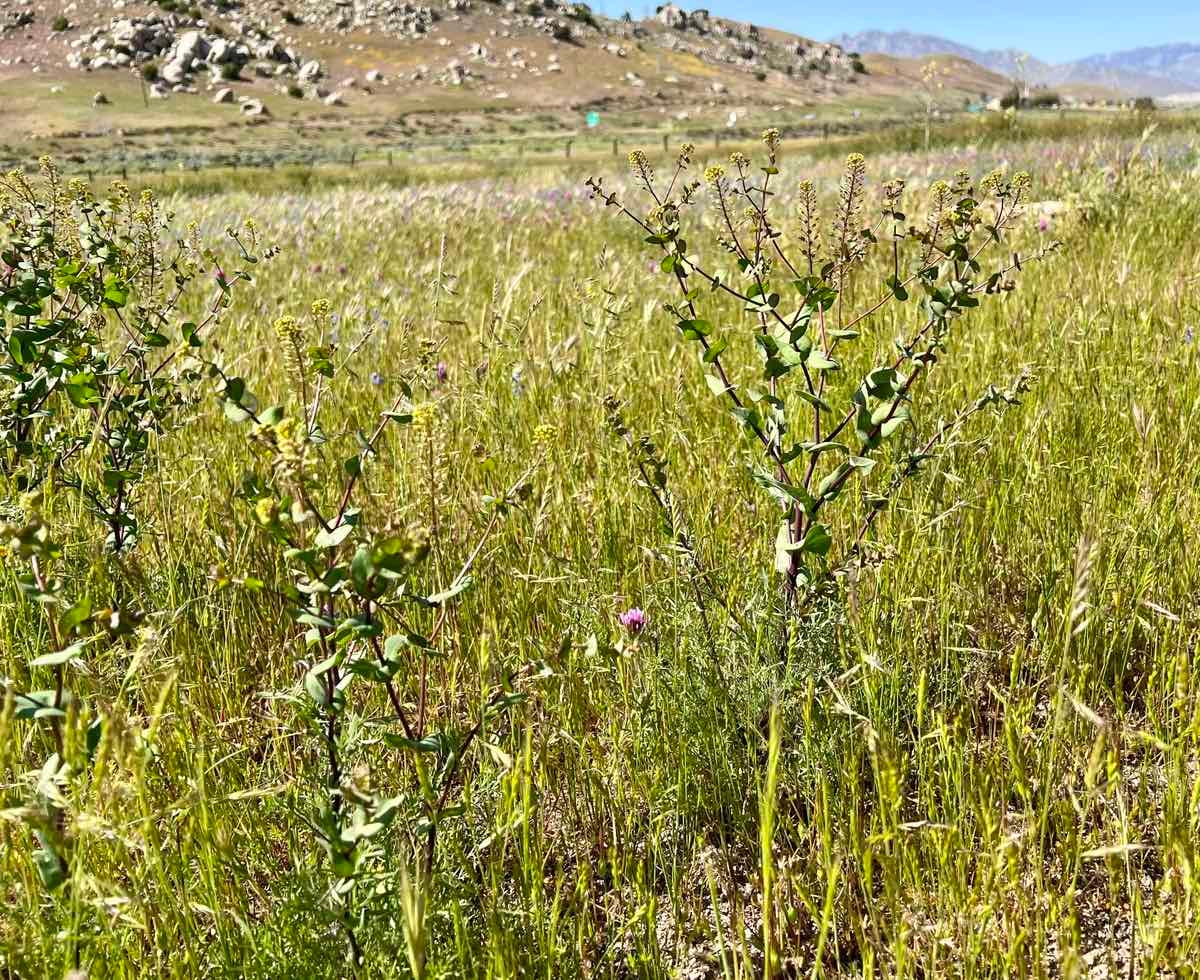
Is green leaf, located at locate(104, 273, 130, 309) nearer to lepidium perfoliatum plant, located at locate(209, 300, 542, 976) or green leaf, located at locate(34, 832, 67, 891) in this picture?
lepidium perfoliatum plant, located at locate(209, 300, 542, 976)

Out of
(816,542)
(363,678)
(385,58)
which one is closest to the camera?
(363,678)

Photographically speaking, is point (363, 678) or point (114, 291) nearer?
point (363, 678)

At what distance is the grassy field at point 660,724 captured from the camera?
44.7 inches

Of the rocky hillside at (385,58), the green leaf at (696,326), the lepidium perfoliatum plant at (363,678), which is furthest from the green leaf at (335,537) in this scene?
the rocky hillside at (385,58)

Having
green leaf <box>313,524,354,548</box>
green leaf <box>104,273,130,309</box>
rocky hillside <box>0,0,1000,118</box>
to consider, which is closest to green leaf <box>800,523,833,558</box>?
green leaf <box>313,524,354,548</box>

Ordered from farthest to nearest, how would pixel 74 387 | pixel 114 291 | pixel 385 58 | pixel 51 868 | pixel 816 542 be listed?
pixel 385 58 < pixel 114 291 < pixel 74 387 < pixel 816 542 < pixel 51 868

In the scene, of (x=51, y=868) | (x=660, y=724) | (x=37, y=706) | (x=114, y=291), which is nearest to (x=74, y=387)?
(x=114, y=291)

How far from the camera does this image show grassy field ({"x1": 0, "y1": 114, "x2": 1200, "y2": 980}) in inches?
44.7

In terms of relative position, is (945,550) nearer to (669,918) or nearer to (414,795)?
(669,918)

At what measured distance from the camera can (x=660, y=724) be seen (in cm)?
152

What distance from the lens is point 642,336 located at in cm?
385

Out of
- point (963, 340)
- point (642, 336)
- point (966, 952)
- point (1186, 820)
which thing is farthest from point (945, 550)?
point (642, 336)

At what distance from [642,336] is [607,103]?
4091 inches

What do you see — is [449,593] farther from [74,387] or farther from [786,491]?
[74,387]
